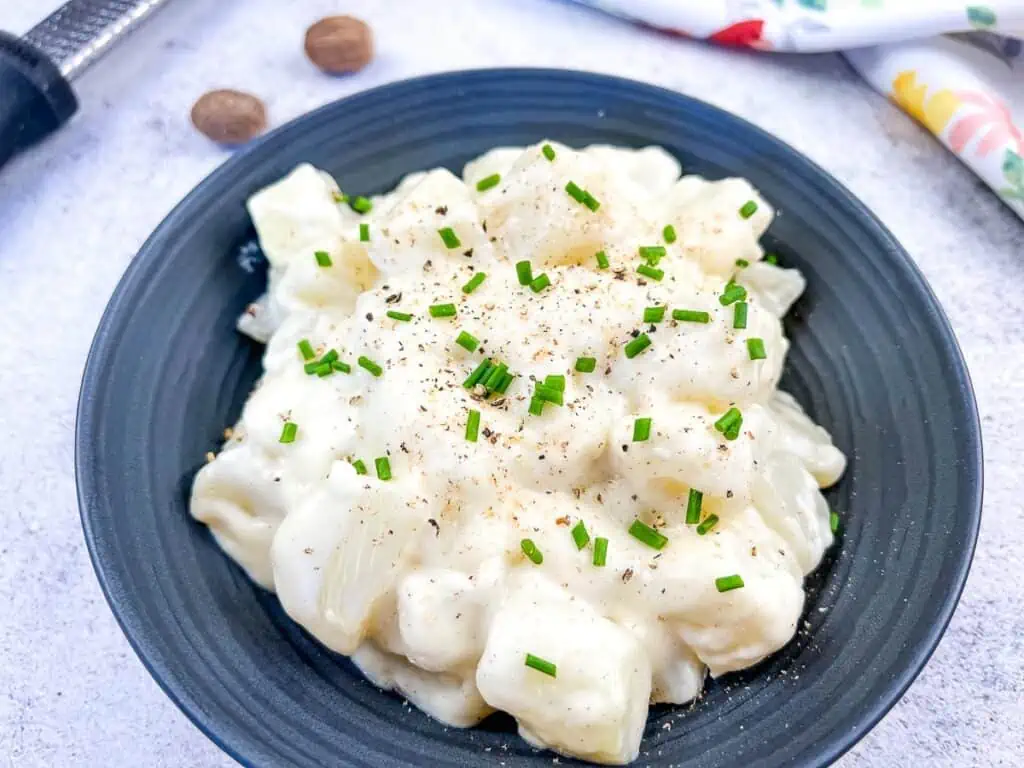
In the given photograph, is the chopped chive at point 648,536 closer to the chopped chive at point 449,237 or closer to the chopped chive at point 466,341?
the chopped chive at point 466,341

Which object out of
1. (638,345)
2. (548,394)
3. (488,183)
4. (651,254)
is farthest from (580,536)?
(488,183)

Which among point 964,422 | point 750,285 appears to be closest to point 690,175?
point 750,285

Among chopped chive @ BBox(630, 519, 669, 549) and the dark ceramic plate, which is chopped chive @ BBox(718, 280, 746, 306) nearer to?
the dark ceramic plate

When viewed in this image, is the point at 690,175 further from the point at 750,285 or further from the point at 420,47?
the point at 420,47

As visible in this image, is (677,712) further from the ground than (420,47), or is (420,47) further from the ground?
(420,47)

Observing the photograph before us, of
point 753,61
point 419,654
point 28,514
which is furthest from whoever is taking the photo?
point 753,61

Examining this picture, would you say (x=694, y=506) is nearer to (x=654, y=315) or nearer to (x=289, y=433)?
(x=654, y=315)

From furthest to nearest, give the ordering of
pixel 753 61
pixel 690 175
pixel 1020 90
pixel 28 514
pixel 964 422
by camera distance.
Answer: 1. pixel 753 61
2. pixel 1020 90
3. pixel 690 175
4. pixel 28 514
5. pixel 964 422

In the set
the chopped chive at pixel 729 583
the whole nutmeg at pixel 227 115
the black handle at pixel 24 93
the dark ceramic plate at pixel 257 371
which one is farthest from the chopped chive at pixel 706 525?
the black handle at pixel 24 93
